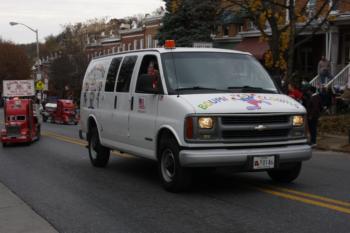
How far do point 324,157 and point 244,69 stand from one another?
5.35 metres

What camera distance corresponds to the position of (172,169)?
8164mm

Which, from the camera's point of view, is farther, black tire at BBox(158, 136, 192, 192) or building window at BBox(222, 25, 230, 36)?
building window at BBox(222, 25, 230, 36)

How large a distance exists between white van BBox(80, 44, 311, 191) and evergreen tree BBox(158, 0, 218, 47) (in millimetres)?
27696

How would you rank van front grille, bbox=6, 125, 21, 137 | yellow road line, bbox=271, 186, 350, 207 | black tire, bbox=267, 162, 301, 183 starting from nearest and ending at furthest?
1. yellow road line, bbox=271, 186, 350, 207
2. black tire, bbox=267, 162, 301, 183
3. van front grille, bbox=6, 125, 21, 137

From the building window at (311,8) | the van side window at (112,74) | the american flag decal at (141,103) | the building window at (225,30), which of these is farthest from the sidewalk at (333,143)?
the building window at (225,30)

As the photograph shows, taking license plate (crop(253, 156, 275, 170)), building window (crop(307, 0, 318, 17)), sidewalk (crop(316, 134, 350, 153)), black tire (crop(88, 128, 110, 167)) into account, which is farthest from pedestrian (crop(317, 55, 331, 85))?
license plate (crop(253, 156, 275, 170))

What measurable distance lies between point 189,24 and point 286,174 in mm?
30291

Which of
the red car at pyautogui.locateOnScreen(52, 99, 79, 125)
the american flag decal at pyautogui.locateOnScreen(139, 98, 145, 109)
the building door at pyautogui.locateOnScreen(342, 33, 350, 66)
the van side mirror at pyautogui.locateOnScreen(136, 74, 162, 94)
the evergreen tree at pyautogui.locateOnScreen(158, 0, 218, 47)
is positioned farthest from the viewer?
the evergreen tree at pyautogui.locateOnScreen(158, 0, 218, 47)

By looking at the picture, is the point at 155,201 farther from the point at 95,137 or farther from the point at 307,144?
the point at 95,137

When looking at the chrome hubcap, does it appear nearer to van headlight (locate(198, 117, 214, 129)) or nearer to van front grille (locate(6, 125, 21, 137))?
van headlight (locate(198, 117, 214, 129))

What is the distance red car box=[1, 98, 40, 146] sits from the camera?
1847cm

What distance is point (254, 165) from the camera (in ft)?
25.0

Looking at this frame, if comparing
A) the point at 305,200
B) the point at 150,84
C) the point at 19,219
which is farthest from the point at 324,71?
the point at 19,219

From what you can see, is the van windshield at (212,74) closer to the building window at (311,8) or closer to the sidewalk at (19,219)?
the sidewalk at (19,219)
